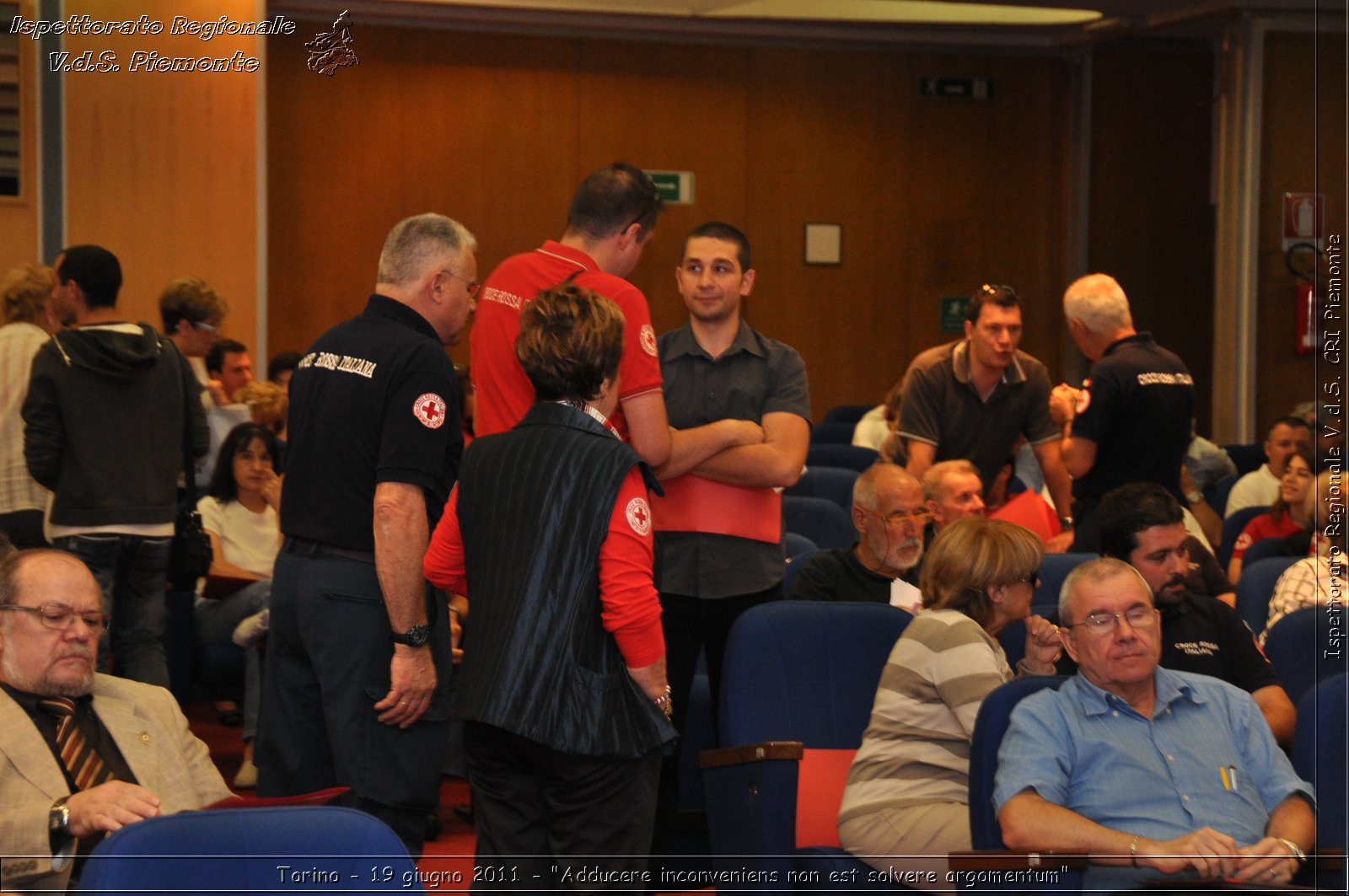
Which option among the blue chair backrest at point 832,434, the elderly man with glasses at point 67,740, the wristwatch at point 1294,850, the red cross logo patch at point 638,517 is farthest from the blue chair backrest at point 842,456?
the elderly man with glasses at point 67,740

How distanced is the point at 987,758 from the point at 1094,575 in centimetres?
43

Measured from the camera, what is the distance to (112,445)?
4250 millimetres

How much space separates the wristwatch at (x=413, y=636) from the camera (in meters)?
2.71

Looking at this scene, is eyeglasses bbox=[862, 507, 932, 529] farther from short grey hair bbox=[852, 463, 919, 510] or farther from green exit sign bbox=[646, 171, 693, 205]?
green exit sign bbox=[646, 171, 693, 205]

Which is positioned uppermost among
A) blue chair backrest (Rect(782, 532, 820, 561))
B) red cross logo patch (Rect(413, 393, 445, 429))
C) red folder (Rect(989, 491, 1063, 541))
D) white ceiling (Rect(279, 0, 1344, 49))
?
white ceiling (Rect(279, 0, 1344, 49))

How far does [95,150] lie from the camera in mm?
6684

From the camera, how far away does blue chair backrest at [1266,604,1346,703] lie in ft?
11.0

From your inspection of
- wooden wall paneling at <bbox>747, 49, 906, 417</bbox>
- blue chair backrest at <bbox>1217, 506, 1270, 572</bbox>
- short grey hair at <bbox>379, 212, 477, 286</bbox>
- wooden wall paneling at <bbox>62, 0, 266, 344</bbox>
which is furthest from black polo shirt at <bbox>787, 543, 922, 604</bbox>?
wooden wall paneling at <bbox>747, 49, 906, 417</bbox>

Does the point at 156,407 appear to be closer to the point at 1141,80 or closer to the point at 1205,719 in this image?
the point at 1205,719

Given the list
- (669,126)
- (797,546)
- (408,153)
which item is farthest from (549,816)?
(669,126)

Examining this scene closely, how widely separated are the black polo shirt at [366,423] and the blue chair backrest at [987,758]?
3.77 ft

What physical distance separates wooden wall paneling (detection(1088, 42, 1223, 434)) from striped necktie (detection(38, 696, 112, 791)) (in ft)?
29.7

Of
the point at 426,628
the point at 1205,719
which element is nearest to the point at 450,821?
the point at 426,628

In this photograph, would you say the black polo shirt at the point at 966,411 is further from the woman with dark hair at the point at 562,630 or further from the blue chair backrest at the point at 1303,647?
the woman with dark hair at the point at 562,630
